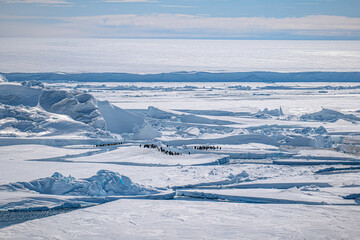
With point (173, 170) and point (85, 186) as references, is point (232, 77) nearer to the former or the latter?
point (173, 170)

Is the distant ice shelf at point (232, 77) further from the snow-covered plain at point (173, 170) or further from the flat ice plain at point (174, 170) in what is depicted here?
the snow-covered plain at point (173, 170)

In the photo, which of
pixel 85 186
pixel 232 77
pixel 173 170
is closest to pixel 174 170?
pixel 173 170

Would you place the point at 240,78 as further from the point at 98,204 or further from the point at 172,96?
the point at 98,204

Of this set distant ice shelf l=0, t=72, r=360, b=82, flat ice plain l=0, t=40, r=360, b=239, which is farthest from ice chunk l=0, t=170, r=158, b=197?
distant ice shelf l=0, t=72, r=360, b=82

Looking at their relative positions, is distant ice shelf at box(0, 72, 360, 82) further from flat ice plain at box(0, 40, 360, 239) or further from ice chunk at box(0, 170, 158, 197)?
ice chunk at box(0, 170, 158, 197)

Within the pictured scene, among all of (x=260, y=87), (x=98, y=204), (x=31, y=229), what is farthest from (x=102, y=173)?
(x=260, y=87)

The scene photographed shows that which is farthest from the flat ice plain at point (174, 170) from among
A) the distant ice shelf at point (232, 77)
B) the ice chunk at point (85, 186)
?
the distant ice shelf at point (232, 77)
